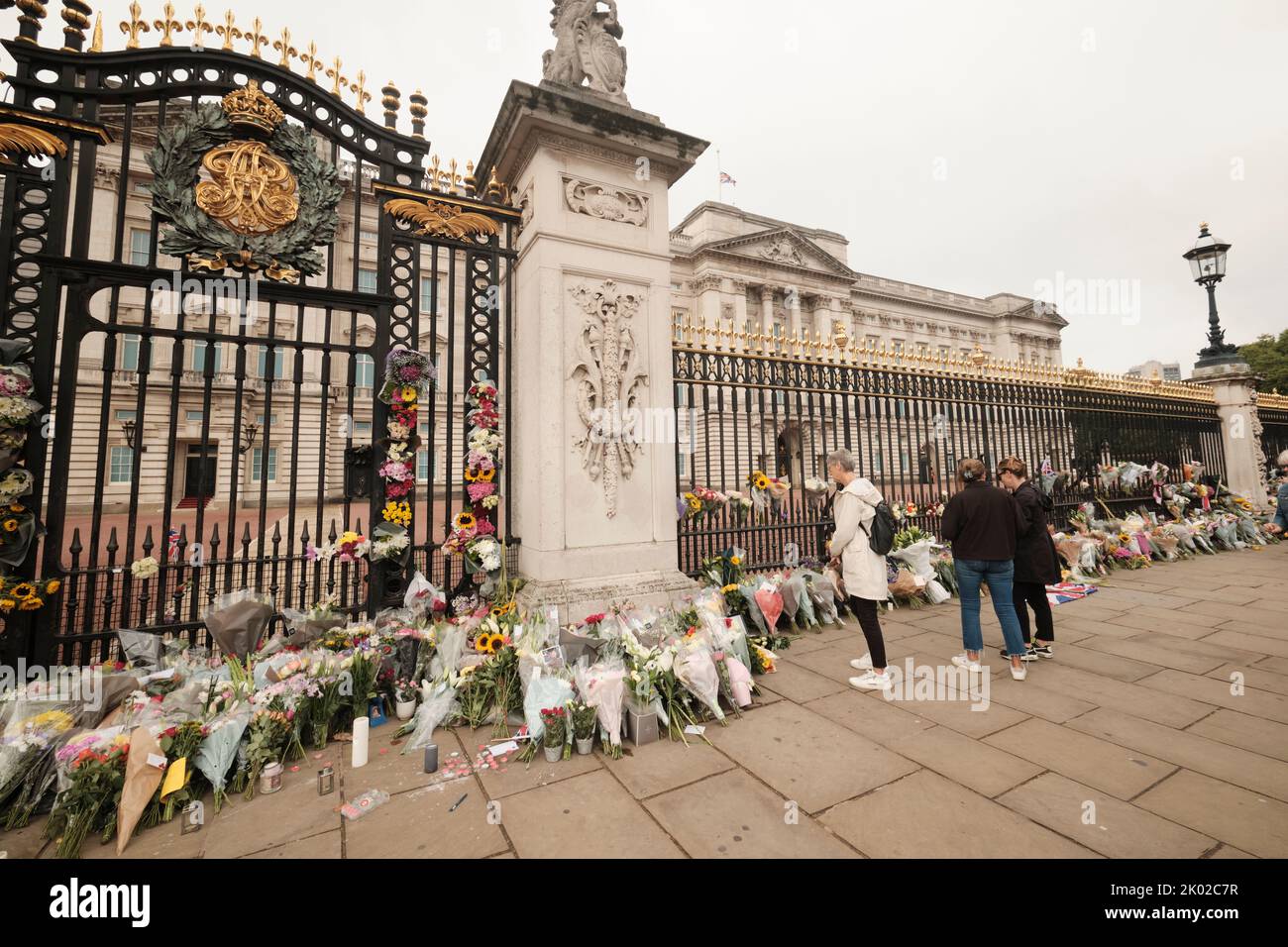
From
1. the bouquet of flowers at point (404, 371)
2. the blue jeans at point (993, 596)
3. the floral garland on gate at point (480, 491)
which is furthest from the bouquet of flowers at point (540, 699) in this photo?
the blue jeans at point (993, 596)

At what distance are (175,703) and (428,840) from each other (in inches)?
83.9

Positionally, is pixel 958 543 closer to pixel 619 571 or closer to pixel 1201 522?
pixel 619 571

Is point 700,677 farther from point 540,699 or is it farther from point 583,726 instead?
point 540,699

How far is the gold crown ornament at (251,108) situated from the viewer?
15.8ft

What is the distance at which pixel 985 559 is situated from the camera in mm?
4621

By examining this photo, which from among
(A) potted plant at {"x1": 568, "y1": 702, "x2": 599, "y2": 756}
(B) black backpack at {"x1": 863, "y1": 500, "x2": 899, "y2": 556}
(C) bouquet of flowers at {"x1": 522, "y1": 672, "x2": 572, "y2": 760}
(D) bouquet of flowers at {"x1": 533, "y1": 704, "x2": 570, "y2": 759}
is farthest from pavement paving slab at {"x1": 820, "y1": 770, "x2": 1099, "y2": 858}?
(B) black backpack at {"x1": 863, "y1": 500, "x2": 899, "y2": 556}

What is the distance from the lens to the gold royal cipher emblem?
4773 mm

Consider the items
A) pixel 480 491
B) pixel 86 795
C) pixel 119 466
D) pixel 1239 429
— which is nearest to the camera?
pixel 86 795

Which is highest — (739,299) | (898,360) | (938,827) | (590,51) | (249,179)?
(739,299)

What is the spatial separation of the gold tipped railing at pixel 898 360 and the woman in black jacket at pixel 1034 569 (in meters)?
3.36

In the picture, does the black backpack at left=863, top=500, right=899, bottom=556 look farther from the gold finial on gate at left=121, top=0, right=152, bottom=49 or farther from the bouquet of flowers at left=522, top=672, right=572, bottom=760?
the gold finial on gate at left=121, top=0, right=152, bottom=49

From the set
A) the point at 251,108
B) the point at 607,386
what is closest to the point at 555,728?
the point at 607,386

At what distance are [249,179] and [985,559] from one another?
7359mm

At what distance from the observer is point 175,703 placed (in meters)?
3.41
